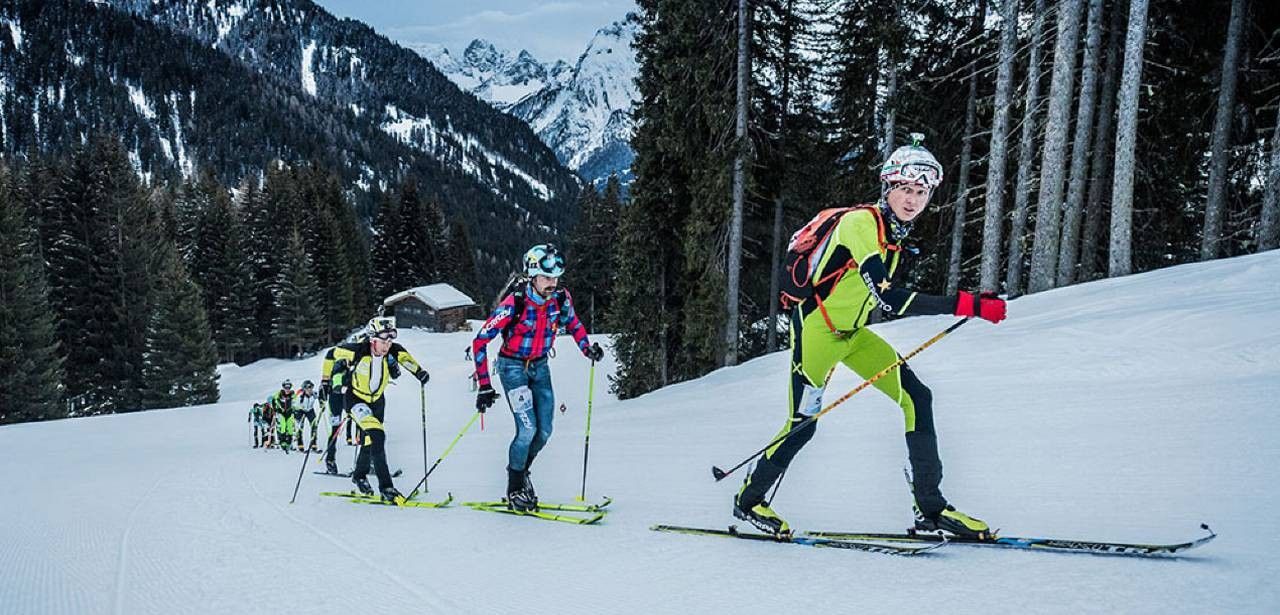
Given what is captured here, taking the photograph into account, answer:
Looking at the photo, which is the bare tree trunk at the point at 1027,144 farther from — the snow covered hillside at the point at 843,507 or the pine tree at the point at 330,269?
the pine tree at the point at 330,269

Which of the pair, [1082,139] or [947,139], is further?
[947,139]

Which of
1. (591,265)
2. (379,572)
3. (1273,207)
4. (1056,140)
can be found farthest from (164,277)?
(1273,207)

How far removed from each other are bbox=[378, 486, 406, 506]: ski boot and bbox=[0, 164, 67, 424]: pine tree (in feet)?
111

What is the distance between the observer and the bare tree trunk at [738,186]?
17.7 meters

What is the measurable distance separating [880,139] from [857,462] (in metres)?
16.8

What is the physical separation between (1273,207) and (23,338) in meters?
46.2

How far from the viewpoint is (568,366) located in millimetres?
38094

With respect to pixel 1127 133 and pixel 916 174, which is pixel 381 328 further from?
pixel 1127 133

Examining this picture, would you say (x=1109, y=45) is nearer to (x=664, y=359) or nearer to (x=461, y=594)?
(x=664, y=359)

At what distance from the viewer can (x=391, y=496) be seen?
24.2 ft

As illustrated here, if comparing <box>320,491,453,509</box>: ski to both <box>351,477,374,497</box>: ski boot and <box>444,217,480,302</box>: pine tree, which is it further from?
<box>444,217,480,302</box>: pine tree

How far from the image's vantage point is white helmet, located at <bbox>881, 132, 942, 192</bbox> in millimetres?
3920

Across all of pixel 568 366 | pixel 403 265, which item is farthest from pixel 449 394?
pixel 403 265

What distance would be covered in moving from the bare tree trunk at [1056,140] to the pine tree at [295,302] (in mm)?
54483
